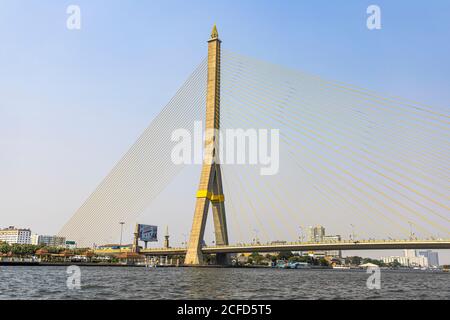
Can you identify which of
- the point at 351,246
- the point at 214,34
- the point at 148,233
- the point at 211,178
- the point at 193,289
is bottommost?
the point at 193,289

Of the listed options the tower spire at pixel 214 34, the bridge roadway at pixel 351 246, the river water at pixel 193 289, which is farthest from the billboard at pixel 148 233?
the river water at pixel 193 289

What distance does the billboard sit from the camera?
131 meters

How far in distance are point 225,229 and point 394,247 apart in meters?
31.2

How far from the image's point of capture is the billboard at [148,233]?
131m

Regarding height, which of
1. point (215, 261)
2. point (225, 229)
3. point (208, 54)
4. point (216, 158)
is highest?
point (208, 54)

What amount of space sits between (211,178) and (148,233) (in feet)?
211

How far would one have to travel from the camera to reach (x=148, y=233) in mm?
133875

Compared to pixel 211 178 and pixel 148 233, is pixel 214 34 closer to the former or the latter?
pixel 211 178

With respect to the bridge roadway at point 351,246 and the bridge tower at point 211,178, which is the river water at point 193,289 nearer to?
the bridge roadway at point 351,246

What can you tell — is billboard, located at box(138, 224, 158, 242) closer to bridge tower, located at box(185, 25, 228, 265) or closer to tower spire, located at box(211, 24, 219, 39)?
bridge tower, located at box(185, 25, 228, 265)

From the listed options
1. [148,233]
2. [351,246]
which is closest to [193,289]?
[351,246]
